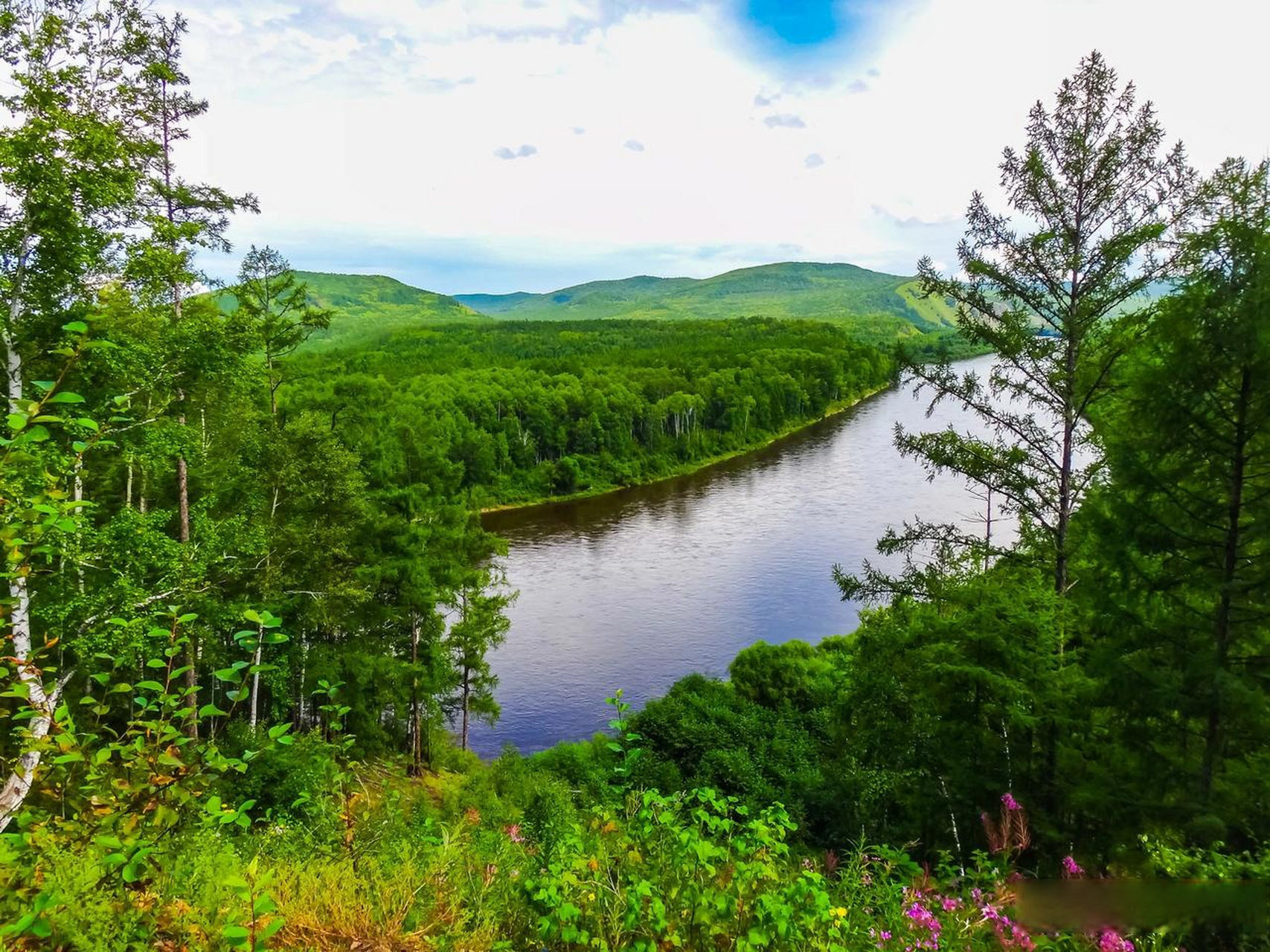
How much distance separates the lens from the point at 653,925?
316 centimetres

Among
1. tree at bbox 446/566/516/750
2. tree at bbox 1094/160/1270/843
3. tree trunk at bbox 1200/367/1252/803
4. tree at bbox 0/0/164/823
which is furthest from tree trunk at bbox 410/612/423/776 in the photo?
tree trunk at bbox 1200/367/1252/803

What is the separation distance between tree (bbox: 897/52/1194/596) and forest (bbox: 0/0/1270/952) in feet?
0.16

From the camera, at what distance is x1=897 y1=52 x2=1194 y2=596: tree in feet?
28.2

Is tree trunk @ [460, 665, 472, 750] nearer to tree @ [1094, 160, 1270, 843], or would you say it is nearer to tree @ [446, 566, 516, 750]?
tree @ [446, 566, 516, 750]

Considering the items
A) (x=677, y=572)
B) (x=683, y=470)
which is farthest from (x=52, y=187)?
(x=683, y=470)

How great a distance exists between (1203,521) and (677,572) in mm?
27236

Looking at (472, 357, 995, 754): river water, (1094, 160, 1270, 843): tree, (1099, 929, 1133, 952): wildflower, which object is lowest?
(472, 357, 995, 754): river water

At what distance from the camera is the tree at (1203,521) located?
6359 millimetres

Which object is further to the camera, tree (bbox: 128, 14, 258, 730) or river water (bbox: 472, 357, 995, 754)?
river water (bbox: 472, 357, 995, 754)

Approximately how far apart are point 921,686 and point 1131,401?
4.29 m

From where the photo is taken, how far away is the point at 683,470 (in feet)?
189

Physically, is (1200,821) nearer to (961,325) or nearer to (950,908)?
(950,908)

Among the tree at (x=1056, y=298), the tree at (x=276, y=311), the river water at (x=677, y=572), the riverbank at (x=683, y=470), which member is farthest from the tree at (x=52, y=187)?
the riverbank at (x=683, y=470)

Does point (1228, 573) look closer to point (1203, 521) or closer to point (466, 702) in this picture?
point (1203, 521)
